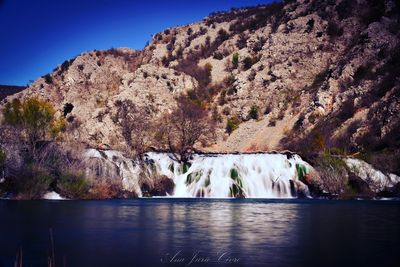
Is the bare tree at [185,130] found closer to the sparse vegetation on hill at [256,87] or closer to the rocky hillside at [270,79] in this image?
the sparse vegetation on hill at [256,87]

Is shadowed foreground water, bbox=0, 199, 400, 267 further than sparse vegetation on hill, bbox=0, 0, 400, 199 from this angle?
No

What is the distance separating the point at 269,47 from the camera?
246 ft

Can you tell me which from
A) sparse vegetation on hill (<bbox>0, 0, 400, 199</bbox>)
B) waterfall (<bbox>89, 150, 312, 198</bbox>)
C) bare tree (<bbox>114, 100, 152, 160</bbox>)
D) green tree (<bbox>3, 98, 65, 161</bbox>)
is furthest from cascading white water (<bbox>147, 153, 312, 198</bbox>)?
green tree (<bbox>3, 98, 65, 161</bbox>)

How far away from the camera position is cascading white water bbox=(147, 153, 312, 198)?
139 ft

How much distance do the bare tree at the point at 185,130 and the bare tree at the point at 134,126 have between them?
244 centimetres

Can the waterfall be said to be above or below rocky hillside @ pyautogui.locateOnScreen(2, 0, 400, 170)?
below

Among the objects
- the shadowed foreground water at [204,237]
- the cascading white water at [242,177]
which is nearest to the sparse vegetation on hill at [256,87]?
the cascading white water at [242,177]

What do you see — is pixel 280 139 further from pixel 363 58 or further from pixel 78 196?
pixel 78 196

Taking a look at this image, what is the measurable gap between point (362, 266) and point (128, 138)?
139 feet

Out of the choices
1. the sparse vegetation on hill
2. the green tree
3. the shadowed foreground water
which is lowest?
the shadowed foreground water

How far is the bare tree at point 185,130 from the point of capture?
51469 mm

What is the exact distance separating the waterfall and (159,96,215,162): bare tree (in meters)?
3.95

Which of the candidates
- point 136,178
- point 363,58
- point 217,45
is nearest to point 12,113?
point 136,178

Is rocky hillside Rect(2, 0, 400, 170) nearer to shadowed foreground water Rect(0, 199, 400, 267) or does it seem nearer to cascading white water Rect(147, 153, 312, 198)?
cascading white water Rect(147, 153, 312, 198)
